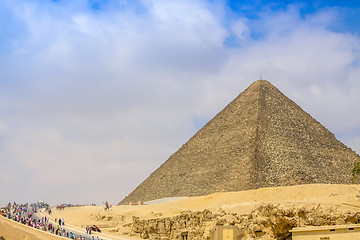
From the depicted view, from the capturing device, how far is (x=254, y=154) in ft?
324

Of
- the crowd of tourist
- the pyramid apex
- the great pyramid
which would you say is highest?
the pyramid apex

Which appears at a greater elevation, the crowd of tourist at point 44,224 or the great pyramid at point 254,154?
the great pyramid at point 254,154

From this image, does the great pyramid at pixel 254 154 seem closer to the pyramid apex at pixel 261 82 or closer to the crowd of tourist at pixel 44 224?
the pyramid apex at pixel 261 82

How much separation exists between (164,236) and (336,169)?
77.5 m

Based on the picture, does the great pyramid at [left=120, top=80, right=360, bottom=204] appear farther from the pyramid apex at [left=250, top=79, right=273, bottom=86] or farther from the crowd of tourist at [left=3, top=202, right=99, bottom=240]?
the crowd of tourist at [left=3, top=202, right=99, bottom=240]

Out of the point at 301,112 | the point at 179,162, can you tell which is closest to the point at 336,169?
the point at 301,112

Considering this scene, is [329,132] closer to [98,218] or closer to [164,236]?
[98,218]

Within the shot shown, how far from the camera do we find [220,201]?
182ft

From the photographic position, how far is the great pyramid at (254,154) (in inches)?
3718

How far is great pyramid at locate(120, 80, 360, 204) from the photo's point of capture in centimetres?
9444

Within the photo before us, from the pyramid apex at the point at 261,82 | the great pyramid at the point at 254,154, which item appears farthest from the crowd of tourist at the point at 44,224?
the pyramid apex at the point at 261,82

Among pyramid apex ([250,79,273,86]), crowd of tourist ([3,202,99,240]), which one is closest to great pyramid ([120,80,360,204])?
pyramid apex ([250,79,273,86])

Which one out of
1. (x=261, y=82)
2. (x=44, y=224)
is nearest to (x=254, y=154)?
(x=261, y=82)

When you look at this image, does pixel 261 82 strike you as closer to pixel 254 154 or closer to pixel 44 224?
pixel 254 154
